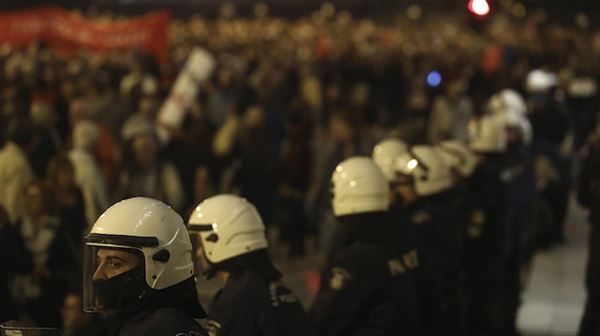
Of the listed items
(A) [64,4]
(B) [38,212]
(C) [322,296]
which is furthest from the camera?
(A) [64,4]

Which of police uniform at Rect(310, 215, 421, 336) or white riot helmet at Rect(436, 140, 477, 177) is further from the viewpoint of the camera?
white riot helmet at Rect(436, 140, 477, 177)

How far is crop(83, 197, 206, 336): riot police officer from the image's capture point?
5.41m

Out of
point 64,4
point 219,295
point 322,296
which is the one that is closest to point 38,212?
point 322,296

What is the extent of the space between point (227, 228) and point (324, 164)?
843 cm

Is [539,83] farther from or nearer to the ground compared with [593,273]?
farther from the ground

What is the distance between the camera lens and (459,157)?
12812 millimetres

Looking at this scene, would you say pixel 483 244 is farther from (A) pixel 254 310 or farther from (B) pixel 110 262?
(B) pixel 110 262

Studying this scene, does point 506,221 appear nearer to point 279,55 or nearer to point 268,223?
point 268,223

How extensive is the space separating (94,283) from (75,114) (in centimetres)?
1149

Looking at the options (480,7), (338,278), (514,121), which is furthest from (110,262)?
(480,7)

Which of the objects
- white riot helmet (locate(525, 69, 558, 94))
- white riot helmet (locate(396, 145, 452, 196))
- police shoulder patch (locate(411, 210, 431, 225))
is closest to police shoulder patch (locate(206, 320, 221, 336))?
police shoulder patch (locate(411, 210, 431, 225))

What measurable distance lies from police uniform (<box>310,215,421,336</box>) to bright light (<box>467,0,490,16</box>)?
7646 millimetres

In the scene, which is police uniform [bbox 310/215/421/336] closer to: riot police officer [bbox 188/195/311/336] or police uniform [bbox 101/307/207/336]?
riot police officer [bbox 188/195/311/336]

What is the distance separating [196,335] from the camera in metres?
5.38
